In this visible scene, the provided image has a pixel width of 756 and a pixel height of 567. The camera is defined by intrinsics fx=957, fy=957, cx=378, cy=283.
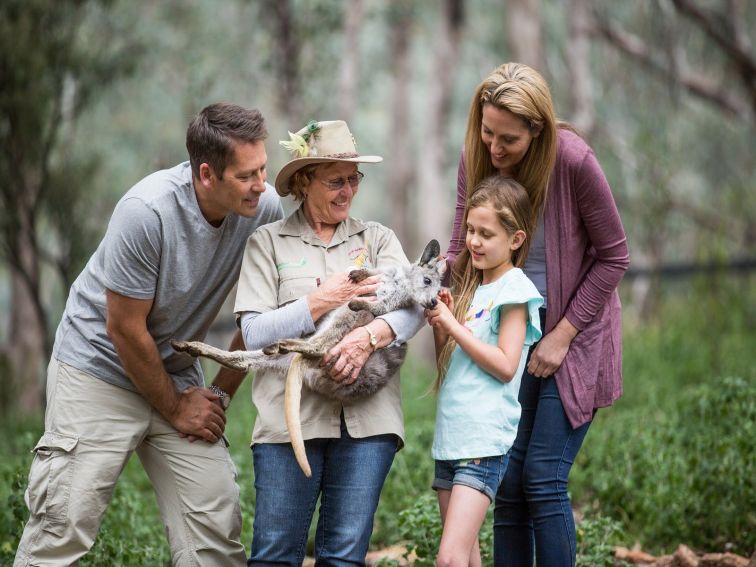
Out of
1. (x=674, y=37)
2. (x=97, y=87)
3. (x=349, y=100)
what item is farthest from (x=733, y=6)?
(x=97, y=87)

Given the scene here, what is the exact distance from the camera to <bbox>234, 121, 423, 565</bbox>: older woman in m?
3.62

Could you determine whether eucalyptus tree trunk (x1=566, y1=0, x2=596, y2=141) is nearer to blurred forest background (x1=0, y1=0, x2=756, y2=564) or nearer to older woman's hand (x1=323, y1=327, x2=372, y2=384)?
blurred forest background (x1=0, y1=0, x2=756, y2=564)

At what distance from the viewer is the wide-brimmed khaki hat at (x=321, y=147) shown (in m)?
3.70

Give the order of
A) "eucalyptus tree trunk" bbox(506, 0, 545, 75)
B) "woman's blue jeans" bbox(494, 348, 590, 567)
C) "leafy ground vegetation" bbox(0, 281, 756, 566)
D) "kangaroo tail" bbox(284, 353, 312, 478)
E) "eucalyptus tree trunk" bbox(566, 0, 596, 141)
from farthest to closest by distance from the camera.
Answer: "eucalyptus tree trunk" bbox(566, 0, 596, 141) < "eucalyptus tree trunk" bbox(506, 0, 545, 75) < "leafy ground vegetation" bbox(0, 281, 756, 566) < "woman's blue jeans" bbox(494, 348, 590, 567) < "kangaroo tail" bbox(284, 353, 312, 478)

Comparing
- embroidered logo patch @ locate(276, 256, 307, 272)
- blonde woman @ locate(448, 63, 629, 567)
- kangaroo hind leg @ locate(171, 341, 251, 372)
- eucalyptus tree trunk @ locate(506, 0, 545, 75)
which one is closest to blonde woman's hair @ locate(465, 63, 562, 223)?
blonde woman @ locate(448, 63, 629, 567)

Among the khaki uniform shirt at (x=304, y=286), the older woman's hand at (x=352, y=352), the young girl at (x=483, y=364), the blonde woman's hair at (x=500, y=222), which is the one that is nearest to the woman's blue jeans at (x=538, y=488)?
the young girl at (x=483, y=364)

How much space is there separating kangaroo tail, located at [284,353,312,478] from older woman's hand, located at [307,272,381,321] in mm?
203

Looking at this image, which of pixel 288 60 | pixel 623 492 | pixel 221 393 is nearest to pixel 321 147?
pixel 221 393

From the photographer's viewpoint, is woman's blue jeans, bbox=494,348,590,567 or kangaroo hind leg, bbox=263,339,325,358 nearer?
kangaroo hind leg, bbox=263,339,325,358

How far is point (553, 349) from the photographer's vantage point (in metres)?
3.80

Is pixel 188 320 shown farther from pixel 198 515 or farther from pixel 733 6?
pixel 733 6

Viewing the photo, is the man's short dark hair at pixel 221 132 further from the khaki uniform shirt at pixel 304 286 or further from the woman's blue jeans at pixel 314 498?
the woman's blue jeans at pixel 314 498

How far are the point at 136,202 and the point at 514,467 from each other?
1.87 metres

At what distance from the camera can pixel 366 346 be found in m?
3.55
